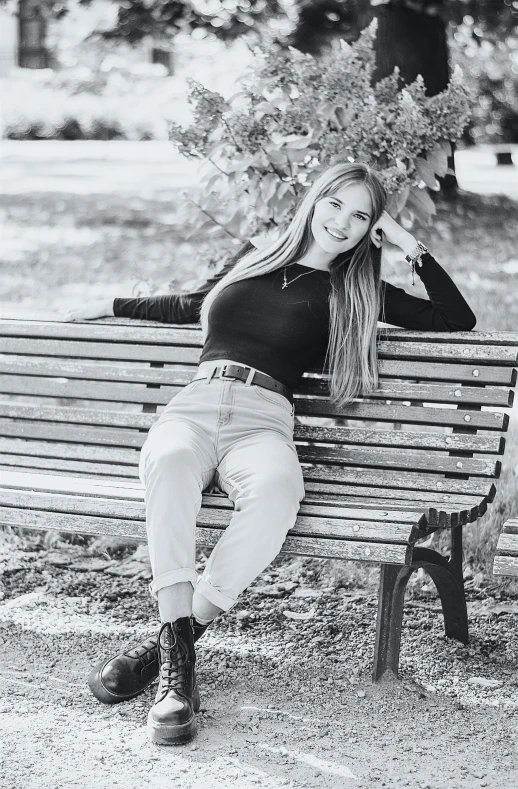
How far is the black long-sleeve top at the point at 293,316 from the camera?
152 inches

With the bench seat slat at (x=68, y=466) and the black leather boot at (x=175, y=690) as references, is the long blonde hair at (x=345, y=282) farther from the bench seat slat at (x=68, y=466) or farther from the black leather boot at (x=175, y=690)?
the black leather boot at (x=175, y=690)

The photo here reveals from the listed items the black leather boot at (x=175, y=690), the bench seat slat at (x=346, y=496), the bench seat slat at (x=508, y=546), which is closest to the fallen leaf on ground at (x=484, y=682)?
the bench seat slat at (x=346, y=496)

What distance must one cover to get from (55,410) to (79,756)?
1687mm

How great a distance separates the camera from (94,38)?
11469 mm

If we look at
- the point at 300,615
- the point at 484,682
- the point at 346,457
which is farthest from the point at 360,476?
the point at 484,682

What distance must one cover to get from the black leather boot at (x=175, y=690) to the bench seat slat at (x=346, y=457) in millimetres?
980

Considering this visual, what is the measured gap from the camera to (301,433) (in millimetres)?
4055

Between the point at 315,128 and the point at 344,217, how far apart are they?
82cm

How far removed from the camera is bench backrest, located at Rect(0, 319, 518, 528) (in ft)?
12.6

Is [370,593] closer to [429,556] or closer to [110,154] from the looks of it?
[429,556]

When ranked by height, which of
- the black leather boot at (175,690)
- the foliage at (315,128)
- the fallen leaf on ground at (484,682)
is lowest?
the fallen leaf on ground at (484,682)

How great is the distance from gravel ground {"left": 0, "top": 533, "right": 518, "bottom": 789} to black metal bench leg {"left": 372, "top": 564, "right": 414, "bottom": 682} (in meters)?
0.13

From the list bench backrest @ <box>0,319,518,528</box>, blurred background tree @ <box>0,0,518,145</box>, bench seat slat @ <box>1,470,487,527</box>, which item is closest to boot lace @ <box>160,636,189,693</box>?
bench seat slat @ <box>1,470,487,527</box>

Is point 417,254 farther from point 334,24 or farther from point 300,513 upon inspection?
point 334,24
